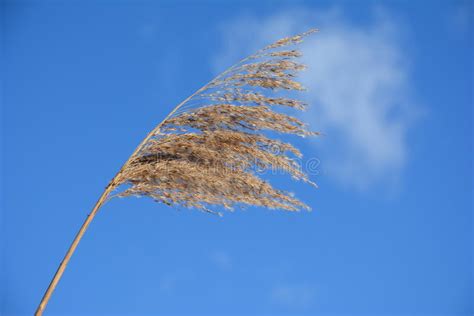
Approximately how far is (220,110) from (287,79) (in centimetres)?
47

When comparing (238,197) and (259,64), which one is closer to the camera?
(238,197)

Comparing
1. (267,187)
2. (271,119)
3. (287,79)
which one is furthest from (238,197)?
(287,79)

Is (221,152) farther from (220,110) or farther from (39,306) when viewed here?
(39,306)

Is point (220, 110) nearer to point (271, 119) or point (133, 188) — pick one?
point (271, 119)

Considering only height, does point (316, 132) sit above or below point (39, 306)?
A: above

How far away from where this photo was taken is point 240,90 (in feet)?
12.0

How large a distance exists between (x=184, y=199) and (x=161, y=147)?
0.34m

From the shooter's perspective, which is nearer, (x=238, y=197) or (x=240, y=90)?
(x=238, y=197)

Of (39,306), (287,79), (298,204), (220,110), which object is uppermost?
(287,79)

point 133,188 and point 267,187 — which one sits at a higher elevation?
point 267,187

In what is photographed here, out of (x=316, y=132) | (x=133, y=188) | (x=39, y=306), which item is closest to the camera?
(x=39, y=306)

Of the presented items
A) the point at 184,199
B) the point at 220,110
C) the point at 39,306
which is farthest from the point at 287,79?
the point at 39,306

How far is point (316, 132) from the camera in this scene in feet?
11.8

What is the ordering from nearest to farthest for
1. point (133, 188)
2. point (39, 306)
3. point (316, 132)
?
point (39, 306), point (133, 188), point (316, 132)
